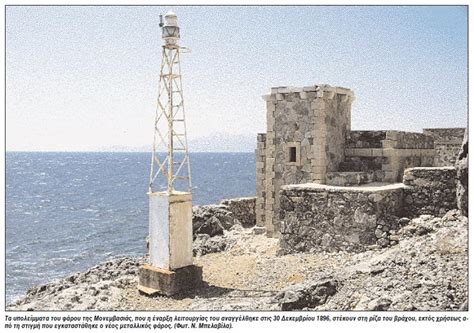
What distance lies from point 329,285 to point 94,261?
23.4 meters

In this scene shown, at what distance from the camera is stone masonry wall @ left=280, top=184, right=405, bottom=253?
14906mm

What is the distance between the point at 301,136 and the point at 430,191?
437 cm

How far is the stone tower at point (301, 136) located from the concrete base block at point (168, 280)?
4938mm

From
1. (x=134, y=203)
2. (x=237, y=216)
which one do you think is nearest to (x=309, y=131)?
(x=237, y=216)

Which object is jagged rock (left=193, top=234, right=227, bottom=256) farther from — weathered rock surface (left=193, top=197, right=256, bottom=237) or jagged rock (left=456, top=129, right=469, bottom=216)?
jagged rock (left=456, top=129, right=469, bottom=216)

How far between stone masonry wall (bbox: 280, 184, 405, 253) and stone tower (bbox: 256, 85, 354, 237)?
1.52 m

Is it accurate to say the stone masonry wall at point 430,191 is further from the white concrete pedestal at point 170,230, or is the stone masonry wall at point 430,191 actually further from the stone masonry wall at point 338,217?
the white concrete pedestal at point 170,230

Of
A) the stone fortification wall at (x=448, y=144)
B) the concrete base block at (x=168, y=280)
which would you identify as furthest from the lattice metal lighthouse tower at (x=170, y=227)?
the stone fortification wall at (x=448, y=144)

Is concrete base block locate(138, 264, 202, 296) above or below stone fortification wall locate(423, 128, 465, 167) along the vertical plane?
below

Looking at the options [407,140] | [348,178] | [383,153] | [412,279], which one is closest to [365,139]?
[383,153]

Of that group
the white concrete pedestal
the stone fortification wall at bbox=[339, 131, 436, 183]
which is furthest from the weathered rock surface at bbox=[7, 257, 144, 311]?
the stone fortification wall at bbox=[339, 131, 436, 183]

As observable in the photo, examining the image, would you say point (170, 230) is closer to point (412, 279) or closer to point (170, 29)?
point (170, 29)

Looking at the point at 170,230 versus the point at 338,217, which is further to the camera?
the point at 338,217

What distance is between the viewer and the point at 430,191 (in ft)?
49.8
